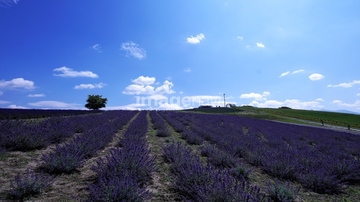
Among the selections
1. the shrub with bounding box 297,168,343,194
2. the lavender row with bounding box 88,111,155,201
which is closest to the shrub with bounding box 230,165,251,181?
the shrub with bounding box 297,168,343,194

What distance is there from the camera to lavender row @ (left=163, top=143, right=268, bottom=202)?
2.51 m

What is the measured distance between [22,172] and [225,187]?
360cm

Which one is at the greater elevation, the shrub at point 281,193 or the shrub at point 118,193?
the shrub at point 118,193

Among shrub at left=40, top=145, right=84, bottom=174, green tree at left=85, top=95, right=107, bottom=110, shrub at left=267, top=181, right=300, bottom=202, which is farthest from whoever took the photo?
green tree at left=85, top=95, right=107, bottom=110

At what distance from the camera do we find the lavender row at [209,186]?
2506 mm

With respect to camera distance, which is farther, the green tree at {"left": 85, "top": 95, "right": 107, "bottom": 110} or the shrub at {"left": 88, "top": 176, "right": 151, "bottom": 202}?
the green tree at {"left": 85, "top": 95, "right": 107, "bottom": 110}

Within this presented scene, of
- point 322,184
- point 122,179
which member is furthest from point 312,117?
point 122,179

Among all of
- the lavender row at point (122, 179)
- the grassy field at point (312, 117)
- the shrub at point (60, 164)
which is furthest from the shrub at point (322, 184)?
the grassy field at point (312, 117)

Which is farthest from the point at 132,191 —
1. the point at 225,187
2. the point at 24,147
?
the point at 24,147

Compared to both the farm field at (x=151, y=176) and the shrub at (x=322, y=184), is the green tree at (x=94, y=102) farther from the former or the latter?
the shrub at (x=322, y=184)

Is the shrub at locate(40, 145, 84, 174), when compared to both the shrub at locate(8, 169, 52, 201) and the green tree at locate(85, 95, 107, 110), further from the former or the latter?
the green tree at locate(85, 95, 107, 110)

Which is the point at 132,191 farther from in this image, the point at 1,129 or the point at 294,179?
the point at 1,129

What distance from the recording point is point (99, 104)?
170 ft

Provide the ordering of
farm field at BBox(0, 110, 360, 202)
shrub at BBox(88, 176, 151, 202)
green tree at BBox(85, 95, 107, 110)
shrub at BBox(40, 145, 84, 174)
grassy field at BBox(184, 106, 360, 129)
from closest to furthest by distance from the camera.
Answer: shrub at BBox(88, 176, 151, 202)
farm field at BBox(0, 110, 360, 202)
shrub at BBox(40, 145, 84, 174)
grassy field at BBox(184, 106, 360, 129)
green tree at BBox(85, 95, 107, 110)
